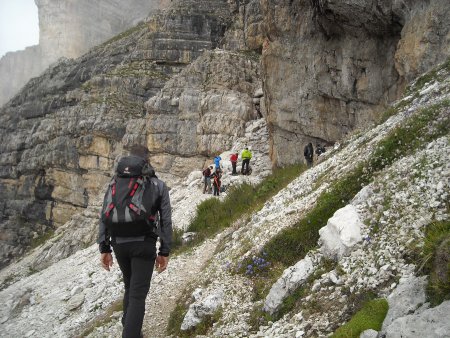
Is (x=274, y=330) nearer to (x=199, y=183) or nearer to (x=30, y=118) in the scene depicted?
(x=199, y=183)

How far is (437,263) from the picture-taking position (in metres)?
3.83

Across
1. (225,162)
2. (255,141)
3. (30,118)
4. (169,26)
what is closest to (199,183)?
(225,162)

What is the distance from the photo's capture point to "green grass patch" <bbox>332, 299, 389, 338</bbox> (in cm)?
384

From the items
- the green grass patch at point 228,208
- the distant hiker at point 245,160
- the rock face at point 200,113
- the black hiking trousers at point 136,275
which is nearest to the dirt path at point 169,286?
the green grass patch at point 228,208

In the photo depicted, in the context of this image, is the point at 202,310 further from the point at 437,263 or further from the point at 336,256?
the point at 437,263

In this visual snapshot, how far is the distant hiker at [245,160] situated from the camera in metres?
22.7

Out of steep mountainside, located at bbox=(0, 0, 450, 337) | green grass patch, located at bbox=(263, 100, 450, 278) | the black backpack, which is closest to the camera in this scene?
the black backpack

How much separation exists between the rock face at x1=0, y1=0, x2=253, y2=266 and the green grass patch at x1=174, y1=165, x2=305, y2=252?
17.0 m

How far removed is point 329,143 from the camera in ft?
66.6

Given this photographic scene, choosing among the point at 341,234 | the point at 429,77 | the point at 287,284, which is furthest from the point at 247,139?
the point at 287,284

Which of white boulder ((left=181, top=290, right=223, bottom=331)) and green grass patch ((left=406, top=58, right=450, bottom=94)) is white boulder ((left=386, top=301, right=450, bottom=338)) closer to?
white boulder ((left=181, top=290, right=223, bottom=331))

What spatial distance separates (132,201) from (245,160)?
60.0 ft

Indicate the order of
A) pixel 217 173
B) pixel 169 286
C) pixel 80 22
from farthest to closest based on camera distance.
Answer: pixel 80 22 → pixel 217 173 → pixel 169 286

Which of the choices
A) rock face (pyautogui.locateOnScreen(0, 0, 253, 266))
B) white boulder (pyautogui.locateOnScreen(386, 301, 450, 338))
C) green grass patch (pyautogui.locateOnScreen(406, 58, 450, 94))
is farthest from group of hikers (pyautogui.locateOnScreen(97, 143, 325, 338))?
rock face (pyautogui.locateOnScreen(0, 0, 253, 266))
